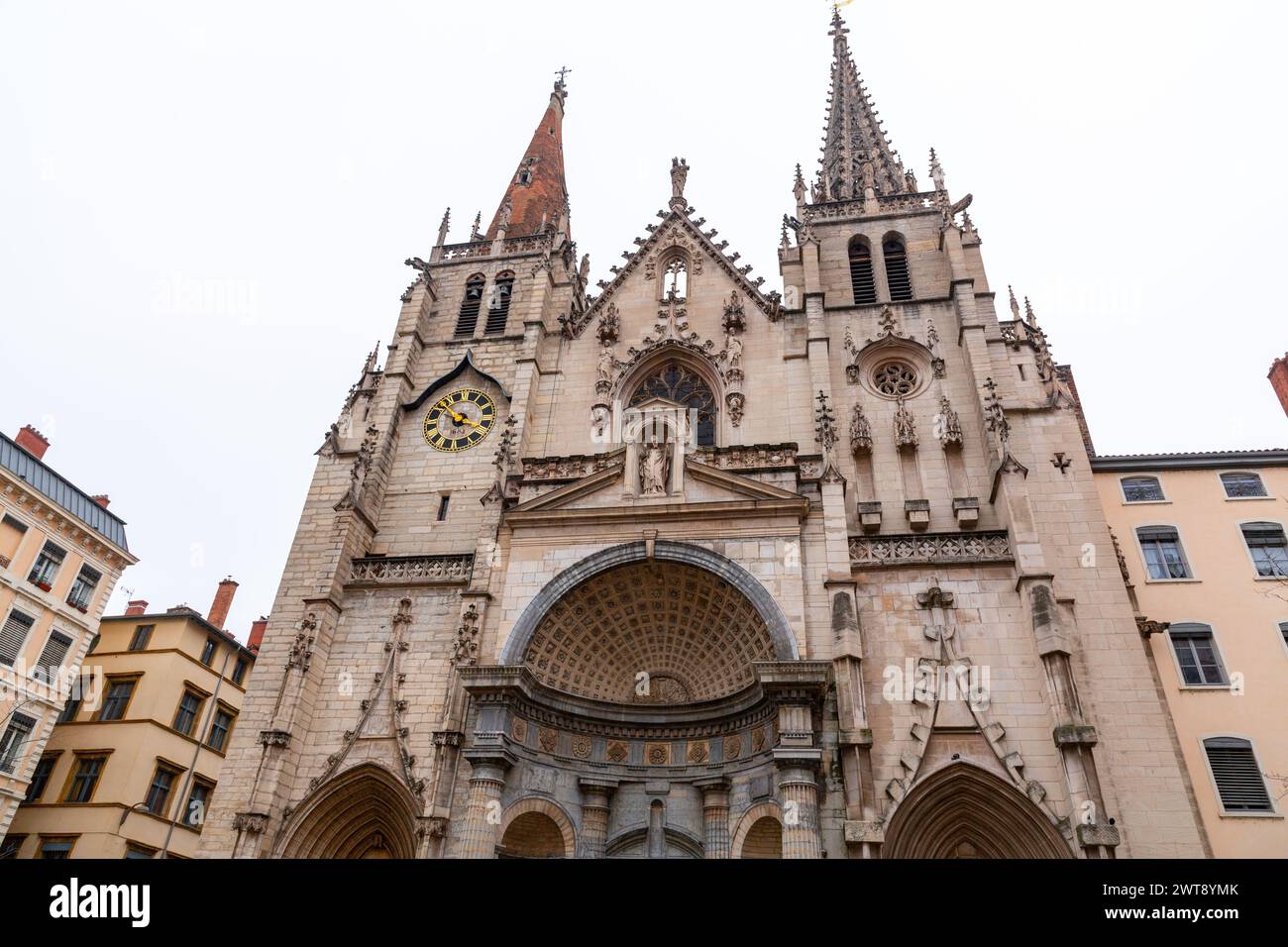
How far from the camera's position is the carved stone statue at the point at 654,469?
69.0 feet

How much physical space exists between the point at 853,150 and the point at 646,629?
24.0 metres

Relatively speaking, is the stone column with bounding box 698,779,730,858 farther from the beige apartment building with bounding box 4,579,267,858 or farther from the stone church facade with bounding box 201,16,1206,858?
the beige apartment building with bounding box 4,579,267,858

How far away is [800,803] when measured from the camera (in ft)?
51.4

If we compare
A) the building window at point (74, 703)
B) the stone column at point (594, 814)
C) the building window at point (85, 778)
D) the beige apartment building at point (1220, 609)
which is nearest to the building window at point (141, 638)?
the building window at point (74, 703)

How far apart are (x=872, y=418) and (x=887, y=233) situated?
26.2 ft

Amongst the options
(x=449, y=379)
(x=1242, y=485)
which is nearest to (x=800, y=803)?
(x=1242, y=485)

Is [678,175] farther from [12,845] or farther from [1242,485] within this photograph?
[12,845]

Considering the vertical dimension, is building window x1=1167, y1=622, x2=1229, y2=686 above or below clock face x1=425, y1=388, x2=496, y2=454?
below

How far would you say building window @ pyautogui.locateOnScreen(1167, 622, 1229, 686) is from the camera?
61.6 feet

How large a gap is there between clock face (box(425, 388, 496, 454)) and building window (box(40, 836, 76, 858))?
18.0 m

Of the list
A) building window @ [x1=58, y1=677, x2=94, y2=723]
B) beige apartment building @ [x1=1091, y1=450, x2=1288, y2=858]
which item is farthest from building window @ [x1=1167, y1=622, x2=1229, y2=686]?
building window @ [x1=58, y1=677, x2=94, y2=723]

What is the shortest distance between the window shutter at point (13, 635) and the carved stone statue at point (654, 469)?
2081 centimetres

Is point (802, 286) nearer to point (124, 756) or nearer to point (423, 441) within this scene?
point (423, 441)
